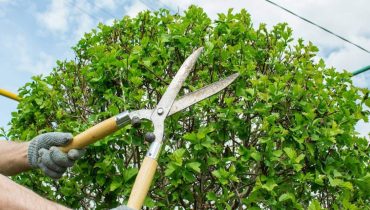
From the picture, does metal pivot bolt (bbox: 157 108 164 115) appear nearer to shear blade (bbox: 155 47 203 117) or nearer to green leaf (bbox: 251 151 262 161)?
shear blade (bbox: 155 47 203 117)

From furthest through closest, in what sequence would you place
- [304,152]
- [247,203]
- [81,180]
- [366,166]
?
[81,180], [366,166], [304,152], [247,203]

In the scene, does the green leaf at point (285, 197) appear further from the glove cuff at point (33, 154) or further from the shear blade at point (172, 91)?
the glove cuff at point (33, 154)

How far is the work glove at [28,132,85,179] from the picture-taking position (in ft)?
10.6

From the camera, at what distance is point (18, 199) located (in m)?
1.83

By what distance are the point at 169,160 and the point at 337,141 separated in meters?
1.20

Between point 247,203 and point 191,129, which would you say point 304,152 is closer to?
point 247,203

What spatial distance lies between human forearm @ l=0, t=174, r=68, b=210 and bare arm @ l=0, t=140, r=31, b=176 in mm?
1565

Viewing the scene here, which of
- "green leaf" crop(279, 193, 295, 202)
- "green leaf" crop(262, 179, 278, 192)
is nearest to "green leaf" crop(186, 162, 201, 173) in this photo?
"green leaf" crop(262, 179, 278, 192)

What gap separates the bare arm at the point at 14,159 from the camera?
134 inches

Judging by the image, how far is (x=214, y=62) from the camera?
154 inches

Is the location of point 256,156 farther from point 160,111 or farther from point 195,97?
point 160,111

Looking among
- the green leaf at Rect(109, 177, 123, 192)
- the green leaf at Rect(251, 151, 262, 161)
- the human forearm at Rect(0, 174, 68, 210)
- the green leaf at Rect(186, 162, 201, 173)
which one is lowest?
the human forearm at Rect(0, 174, 68, 210)

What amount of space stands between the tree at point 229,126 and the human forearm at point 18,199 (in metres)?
1.48

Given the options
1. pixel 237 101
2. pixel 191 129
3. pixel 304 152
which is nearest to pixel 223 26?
pixel 237 101
